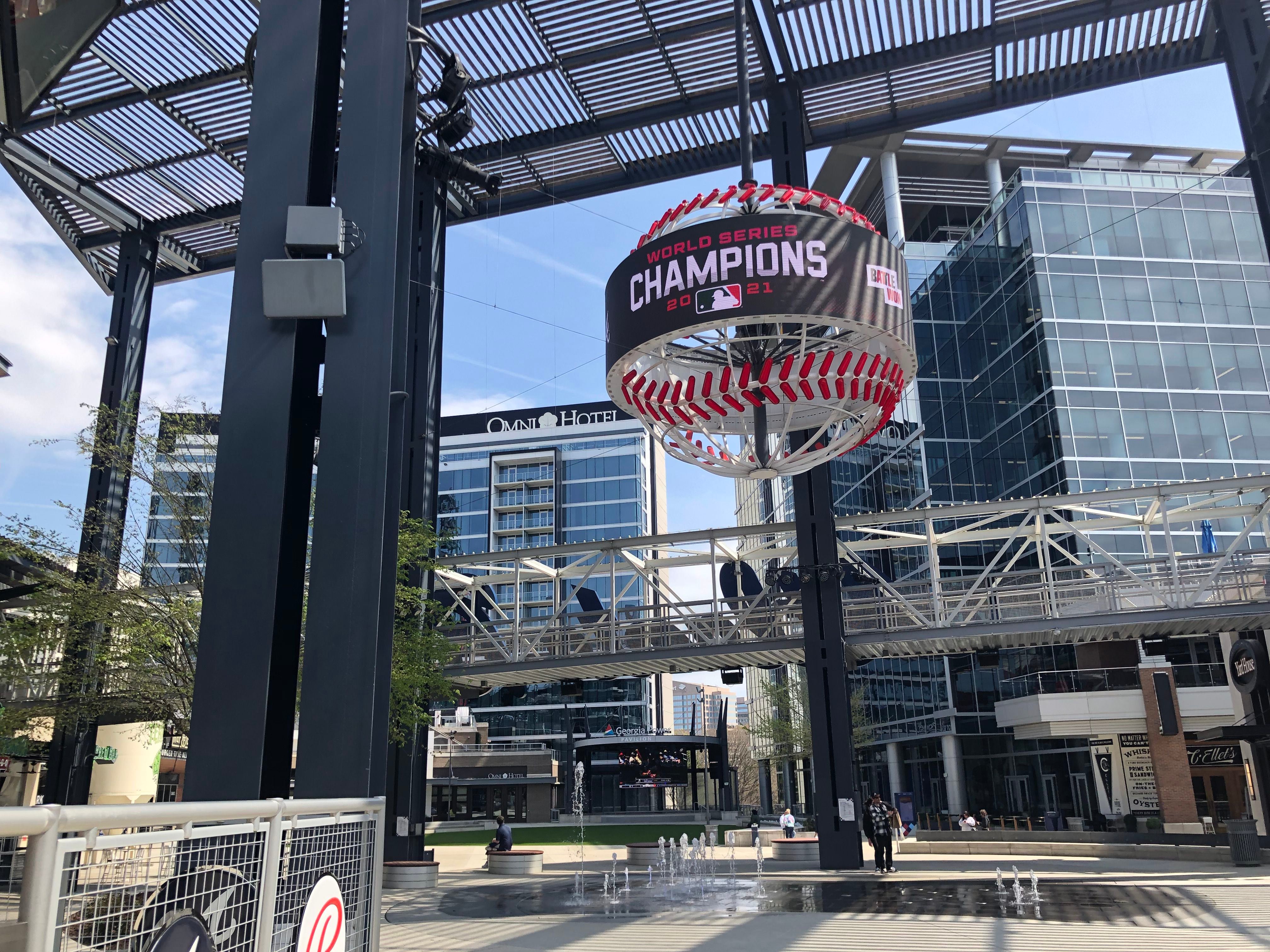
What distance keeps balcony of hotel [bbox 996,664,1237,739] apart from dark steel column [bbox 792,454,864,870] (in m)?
20.3

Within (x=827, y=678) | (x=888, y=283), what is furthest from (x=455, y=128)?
(x=827, y=678)

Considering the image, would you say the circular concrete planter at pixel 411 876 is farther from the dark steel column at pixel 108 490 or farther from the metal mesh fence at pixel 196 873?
the metal mesh fence at pixel 196 873

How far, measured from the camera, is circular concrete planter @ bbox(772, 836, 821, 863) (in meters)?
27.8

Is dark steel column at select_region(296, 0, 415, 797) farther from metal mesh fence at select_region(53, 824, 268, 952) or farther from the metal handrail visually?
the metal handrail

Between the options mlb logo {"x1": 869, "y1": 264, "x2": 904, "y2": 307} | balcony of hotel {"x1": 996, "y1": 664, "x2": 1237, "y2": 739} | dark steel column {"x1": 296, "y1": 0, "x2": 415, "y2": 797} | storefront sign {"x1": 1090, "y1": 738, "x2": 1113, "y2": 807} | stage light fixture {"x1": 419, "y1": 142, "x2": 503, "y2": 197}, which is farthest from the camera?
storefront sign {"x1": 1090, "y1": 738, "x2": 1113, "y2": 807}

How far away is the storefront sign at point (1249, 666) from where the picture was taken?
24.5 m

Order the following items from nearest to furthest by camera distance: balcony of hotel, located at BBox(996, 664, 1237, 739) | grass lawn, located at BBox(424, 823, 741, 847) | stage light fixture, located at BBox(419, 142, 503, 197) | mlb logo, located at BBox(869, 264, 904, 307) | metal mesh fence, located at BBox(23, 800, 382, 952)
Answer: metal mesh fence, located at BBox(23, 800, 382, 952)
mlb logo, located at BBox(869, 264, 904, 307)
stage light fixture, located at BBox(419, 142, 503, 197)
balcony of hotel, located at BBox(996, 664, 1237, 739)
grass lawn, located at BBox(424, 823, 741, 847)

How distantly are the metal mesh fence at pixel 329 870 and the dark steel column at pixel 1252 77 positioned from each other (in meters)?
23.3

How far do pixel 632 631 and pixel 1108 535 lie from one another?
24.3 metres

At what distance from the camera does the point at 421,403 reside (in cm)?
3041

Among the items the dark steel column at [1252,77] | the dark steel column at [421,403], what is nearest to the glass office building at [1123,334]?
the dark steel column at [1252,77]

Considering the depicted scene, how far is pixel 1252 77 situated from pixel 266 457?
2535 cm

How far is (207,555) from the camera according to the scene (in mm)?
6633

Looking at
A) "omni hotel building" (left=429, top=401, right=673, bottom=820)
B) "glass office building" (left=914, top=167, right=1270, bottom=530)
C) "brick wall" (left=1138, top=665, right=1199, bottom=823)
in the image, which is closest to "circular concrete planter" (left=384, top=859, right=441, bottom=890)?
"brick wall" (left=1138, top=665, right=1199, bottom=823)
